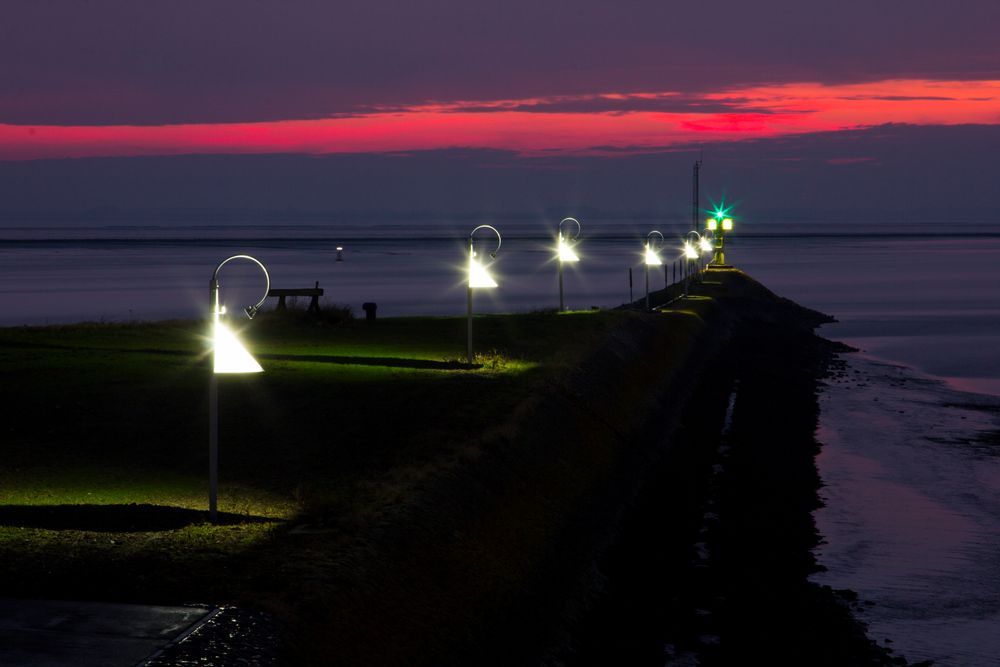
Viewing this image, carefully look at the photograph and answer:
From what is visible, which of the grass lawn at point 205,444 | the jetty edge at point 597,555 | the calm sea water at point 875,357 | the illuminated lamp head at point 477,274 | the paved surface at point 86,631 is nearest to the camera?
the paved surface at point 86,631

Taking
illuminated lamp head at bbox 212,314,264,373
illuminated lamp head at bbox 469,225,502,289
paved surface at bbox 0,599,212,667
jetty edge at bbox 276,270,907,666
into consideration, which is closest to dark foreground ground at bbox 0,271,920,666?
jetty edge at bbox 276,270,907,666

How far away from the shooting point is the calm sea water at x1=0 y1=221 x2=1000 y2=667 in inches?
818

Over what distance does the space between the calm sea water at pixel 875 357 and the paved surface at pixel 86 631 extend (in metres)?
9.56

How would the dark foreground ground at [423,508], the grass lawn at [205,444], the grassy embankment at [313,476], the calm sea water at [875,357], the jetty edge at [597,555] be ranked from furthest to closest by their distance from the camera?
1. the calm sea water at [875,357]
2. the jetty edge at [597,555]
3. the grass lawn at [205,444]
4. the dark foreground ground at [423,508]
5. the grassy embankment at [313,476]

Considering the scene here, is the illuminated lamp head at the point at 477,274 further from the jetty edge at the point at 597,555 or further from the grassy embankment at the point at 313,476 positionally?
the jetty edge at the point at 597,555

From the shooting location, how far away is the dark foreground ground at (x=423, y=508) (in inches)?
562

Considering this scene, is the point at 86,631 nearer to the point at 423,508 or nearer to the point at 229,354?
the point at 229,354

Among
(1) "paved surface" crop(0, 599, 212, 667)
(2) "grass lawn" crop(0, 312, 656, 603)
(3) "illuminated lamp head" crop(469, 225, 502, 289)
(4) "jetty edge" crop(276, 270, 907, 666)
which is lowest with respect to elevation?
(4) "jetty edge" crop(276, 270, 907, 666)

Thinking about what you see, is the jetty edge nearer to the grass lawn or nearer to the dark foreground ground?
the dark foreground ground

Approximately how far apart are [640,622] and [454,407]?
361 inches

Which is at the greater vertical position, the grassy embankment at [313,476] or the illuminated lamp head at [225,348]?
the illuminated lamp head at [225,348]

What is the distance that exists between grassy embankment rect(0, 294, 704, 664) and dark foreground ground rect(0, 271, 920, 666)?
53 mm

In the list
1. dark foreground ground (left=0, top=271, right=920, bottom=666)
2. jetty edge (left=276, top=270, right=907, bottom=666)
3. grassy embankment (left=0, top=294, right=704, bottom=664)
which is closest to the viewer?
grassy embankment (left=0, top=294, right=704, bottom=664)

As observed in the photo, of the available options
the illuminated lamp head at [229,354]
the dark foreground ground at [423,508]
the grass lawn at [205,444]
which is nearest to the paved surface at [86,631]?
the dark foreground ground at [423,508]
